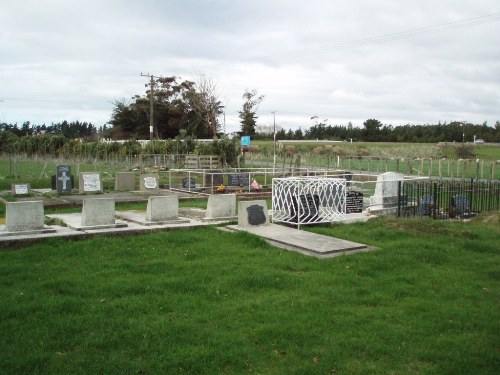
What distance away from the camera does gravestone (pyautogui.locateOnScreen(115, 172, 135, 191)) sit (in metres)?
23.8

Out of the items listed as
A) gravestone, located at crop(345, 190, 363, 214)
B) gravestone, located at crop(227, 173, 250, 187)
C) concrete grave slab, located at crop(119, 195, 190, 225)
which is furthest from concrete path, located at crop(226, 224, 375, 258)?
gravestone, located at crop(227, 173, 250, 187)

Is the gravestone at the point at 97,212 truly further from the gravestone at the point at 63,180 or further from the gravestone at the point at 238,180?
the gravestone at the point at 238,180

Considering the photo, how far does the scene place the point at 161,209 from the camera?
13.0 m

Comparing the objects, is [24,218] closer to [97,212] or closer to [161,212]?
[97,212]

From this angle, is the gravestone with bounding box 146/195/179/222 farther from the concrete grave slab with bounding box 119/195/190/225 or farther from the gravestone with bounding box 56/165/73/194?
the gravestone with bounding box 56/165/73/194

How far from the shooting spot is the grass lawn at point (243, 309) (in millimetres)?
5129

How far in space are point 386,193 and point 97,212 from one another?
942 cm

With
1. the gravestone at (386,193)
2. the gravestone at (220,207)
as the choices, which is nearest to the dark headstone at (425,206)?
the gravestone at (386,193)

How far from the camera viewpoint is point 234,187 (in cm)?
2427

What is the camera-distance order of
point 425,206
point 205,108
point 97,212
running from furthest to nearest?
point 205,108 < point 425,206 < point 97,212

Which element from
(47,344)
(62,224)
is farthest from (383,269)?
(62,224)

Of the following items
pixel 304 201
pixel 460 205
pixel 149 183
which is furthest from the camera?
pixel 149 183

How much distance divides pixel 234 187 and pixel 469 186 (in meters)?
10.3

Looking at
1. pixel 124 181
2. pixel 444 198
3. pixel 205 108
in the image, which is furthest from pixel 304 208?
pixel 205 108
